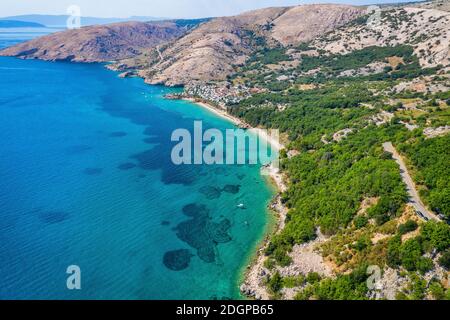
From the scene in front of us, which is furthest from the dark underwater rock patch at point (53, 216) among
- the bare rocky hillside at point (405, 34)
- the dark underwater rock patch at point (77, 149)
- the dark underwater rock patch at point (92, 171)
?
the bare rocky hillside at point (405, 34)

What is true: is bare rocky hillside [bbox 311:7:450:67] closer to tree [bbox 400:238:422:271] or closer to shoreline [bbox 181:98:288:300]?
shoreline [bbox 181:98:288:300]

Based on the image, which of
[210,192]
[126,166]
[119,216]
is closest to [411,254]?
[210,192]

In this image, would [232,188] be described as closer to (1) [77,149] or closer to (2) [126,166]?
(2) [126,166]

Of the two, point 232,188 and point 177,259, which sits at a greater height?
point 232,188

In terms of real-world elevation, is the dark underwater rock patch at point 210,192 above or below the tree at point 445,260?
below

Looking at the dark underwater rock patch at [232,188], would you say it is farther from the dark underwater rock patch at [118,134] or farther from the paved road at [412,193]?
the dark underwater rock patch at [118,134]

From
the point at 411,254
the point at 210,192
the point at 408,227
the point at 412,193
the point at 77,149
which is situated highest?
the point at 412,193

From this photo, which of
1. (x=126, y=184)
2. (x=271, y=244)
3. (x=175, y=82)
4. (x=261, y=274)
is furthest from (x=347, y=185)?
(x=175, y=82)
